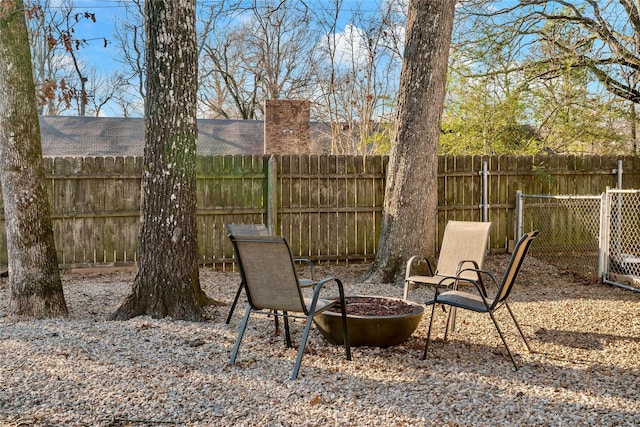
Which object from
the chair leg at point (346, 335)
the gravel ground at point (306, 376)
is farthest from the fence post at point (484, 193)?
the chair leg at point (346, 335)

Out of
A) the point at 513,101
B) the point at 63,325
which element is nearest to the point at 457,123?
the point at 513,101

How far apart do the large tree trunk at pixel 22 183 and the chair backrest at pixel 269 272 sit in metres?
2.20

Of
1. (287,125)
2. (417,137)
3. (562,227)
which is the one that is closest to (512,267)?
(417,137)

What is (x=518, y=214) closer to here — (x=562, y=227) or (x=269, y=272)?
(x=562, y=227)

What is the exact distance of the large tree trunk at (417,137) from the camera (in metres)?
7.02

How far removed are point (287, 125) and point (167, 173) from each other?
502 inches

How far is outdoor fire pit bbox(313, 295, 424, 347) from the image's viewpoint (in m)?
4.02

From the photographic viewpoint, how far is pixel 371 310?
4266mm

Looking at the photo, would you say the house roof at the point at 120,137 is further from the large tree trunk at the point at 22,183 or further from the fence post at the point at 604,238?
the large tree trunk at the point at 22,183

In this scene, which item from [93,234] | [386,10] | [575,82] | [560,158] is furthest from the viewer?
[386,10]

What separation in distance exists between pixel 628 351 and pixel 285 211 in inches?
208

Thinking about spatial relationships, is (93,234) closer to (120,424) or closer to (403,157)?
(403,157)

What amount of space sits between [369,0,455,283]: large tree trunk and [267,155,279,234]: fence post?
1.96m

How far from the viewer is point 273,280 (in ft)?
12.5
